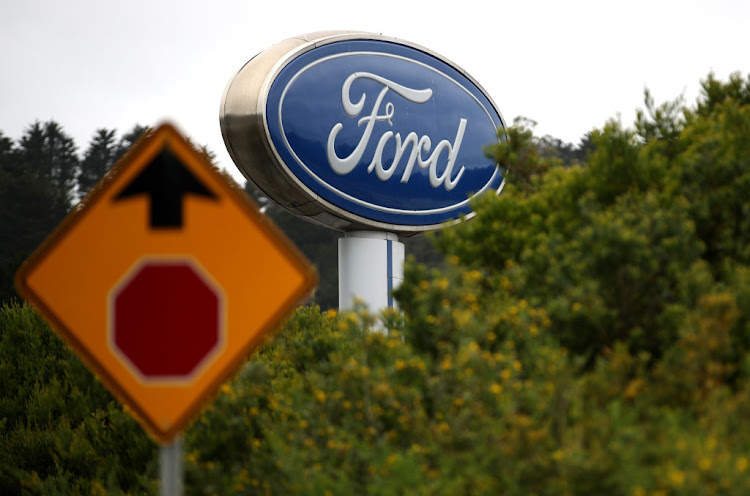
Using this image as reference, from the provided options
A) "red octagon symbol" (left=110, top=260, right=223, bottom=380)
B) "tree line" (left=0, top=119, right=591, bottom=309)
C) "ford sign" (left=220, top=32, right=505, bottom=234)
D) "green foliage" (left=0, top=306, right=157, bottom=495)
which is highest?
"tree line" (left=0, top=119, right=591, bottom=309)

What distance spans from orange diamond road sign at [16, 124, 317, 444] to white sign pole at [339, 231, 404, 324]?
696 centimetres

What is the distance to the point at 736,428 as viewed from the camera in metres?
3.68

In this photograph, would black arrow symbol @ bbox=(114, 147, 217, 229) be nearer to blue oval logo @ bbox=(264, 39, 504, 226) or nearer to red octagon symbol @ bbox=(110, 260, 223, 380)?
red octagon symbol @ bbox=(110, 260, 223, 380)

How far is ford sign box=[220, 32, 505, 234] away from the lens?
30.5 feet

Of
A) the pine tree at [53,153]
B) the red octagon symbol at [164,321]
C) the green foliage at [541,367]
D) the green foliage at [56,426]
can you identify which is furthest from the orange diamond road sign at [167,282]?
the pine tree at [53,153]

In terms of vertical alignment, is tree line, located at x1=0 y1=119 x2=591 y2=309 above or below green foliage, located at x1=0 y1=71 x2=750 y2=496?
above

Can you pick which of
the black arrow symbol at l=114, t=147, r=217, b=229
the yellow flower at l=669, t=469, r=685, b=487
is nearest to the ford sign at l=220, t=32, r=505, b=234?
the black arrow symbol at l=114, t=147, r=217, b=229

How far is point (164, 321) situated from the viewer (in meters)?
3.15

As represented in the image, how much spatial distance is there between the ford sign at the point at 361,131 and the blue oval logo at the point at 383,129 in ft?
0.04

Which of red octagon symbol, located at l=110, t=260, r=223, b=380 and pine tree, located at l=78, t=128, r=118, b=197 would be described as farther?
pine tree, located at l=78, t=128, r=118, b=197

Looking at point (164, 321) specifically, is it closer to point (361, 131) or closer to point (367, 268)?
point (361, 131)

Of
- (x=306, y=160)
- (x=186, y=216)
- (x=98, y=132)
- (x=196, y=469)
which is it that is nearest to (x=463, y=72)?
(x=306, y=160)

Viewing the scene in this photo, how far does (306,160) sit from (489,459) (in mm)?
6161

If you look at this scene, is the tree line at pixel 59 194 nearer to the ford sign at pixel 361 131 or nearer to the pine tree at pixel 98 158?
the pine tree at pixel 98 158
